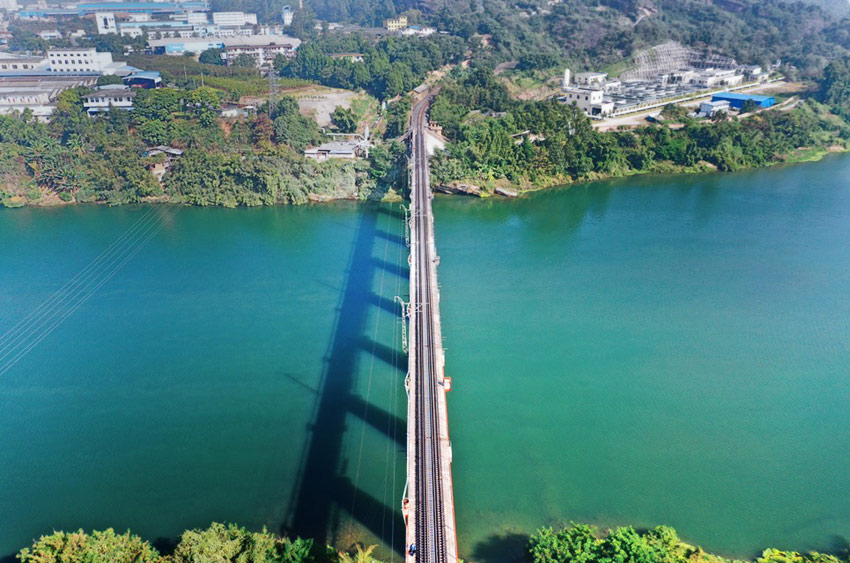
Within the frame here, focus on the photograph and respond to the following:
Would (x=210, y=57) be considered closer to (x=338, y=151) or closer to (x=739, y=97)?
(x=338, y=151)

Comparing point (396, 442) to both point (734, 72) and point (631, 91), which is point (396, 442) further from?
point (734, 72)

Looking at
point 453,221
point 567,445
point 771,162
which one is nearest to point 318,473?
point 567,445

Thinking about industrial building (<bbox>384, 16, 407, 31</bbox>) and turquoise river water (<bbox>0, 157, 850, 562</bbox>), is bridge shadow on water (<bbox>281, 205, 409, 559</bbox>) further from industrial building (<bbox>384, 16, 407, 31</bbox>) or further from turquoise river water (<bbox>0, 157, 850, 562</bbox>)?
industrial building (<bbox>384, 16, 407, 31</bbox>)

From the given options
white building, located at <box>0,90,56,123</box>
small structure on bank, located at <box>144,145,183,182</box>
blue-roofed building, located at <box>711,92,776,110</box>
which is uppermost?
white building, located at <box>0,90,56,123</box>

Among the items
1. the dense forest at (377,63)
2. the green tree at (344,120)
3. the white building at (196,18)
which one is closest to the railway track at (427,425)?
the green tree at (344,120)

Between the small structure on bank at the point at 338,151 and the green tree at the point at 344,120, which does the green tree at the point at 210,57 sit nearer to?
the green tree at the point at 344,120

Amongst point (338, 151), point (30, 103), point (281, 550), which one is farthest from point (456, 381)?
point (30, 103)

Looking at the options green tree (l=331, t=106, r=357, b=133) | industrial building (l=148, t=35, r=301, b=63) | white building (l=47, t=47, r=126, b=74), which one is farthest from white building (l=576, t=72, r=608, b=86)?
white building (l=47, t=47, r=126, b=74)
